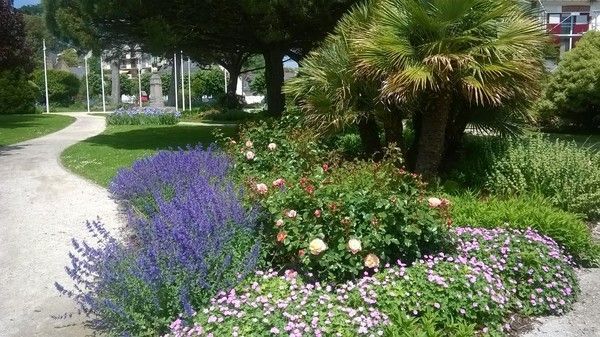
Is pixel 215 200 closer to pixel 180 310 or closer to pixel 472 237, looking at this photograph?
pixel 180 310

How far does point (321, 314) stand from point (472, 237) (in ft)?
5.72

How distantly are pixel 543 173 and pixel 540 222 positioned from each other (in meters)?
1.60

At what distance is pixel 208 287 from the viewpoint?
336 centimetres

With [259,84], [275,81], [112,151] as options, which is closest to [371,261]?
[112,151]

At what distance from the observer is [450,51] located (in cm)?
619

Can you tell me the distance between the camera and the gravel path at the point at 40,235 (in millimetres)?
3857

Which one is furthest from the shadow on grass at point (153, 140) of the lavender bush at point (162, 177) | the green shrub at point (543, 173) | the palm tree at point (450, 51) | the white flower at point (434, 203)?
the white flower at point (434, 203)

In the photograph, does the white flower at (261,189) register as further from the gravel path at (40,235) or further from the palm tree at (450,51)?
the palm tree at (450,51)

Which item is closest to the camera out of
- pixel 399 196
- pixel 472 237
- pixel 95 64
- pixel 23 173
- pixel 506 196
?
pixel 399 196

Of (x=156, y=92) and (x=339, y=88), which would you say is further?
(x=156, y=92)

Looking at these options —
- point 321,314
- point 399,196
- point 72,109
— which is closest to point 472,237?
point 399,196

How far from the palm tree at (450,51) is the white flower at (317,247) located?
2985mm

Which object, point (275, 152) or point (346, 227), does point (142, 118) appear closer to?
point (275, 152)

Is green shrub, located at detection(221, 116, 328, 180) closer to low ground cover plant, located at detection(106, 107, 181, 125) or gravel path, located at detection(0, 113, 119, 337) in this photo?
gravel path, located at detection(0, 113, 119, 337)
